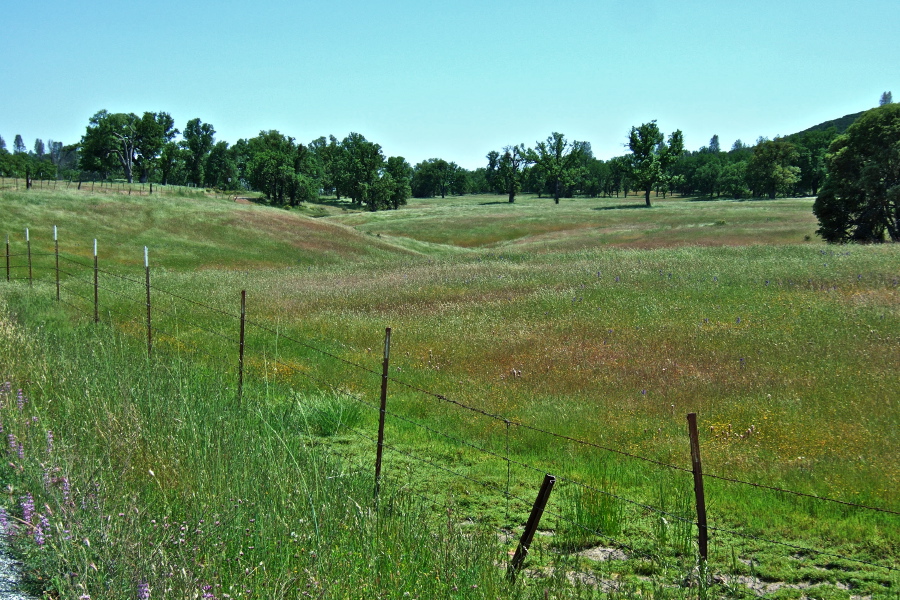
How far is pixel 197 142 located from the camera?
143 meters

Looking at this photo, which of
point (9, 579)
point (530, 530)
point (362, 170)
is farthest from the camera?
point (362, 170)

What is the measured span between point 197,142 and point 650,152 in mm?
90825

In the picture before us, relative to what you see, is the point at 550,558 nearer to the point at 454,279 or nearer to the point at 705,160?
the point at 454,279

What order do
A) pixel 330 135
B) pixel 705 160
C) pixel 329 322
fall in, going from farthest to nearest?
1. pixel 330 135
2. pixel 705 160
3. pixel 329 322

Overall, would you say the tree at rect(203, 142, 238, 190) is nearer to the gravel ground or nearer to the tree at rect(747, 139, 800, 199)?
the tree at rect(747, 139, 800, 199)

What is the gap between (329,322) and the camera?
19.6m

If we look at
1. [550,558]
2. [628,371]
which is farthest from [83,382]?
[628,371]

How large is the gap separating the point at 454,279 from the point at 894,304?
15.0m

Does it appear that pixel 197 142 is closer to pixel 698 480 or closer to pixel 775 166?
pixel 775 166

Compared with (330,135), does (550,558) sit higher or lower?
lower

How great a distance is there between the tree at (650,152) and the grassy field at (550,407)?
7524 cm

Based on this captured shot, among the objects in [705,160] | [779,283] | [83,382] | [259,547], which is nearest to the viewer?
[259,547]

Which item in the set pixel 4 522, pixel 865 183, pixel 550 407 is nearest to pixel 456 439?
pixel 550 407

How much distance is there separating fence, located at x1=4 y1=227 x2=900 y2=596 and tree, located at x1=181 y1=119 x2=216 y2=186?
403 ft
